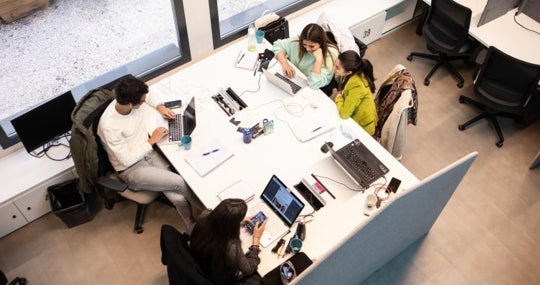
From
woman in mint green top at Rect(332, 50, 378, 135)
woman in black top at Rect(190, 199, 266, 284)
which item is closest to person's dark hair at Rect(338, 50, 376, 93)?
woman in mint green top at Rect(332, 50, 378, 135)

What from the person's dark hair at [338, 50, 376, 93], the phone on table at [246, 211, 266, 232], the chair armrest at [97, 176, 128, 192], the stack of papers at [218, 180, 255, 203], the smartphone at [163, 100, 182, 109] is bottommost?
the chair armrest at [97, 176, 128, 192]

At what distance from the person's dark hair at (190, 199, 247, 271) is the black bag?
6.65 feet

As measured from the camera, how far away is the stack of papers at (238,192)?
8.84ft

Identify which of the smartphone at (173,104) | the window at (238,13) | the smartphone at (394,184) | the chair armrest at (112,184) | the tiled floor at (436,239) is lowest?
the tiled floor at (436,239)

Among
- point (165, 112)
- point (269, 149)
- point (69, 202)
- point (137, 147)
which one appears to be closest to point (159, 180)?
point (137, 147)

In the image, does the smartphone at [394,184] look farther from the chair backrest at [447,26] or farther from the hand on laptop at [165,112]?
the chair backrest at [447,26]

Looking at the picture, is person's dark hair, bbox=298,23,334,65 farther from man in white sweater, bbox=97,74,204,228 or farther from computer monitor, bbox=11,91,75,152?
computer monitor, bbox=11,91,75,152

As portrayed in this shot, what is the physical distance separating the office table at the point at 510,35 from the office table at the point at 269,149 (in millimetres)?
1732

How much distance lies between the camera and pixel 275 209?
2.63 meters

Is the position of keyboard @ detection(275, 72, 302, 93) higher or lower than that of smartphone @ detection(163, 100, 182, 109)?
higher

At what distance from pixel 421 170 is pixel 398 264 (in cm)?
92

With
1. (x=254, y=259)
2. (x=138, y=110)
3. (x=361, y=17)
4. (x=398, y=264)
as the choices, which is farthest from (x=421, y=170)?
(x=138, y=110)

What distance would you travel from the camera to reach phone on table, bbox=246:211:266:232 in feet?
8.38

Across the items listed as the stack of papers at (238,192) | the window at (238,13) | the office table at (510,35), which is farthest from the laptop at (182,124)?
the office table at (510,35)
